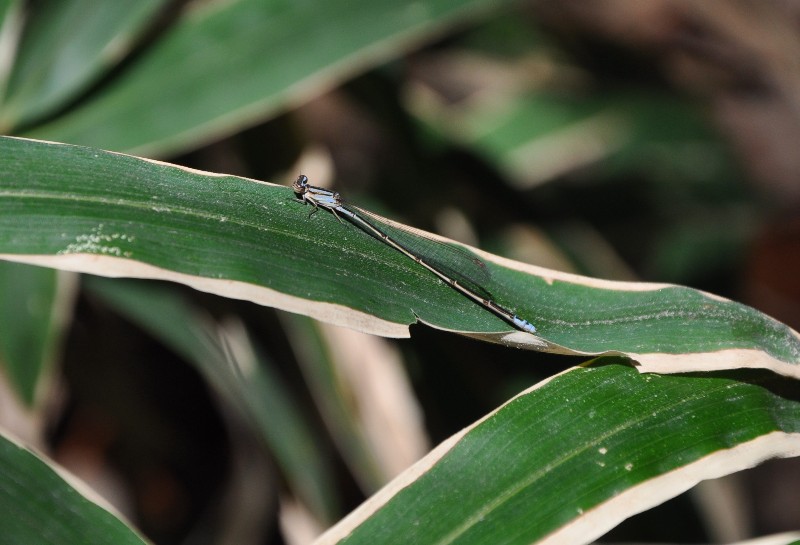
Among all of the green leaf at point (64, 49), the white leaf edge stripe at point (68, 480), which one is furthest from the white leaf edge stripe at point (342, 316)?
the green leaf at point (64, 49)

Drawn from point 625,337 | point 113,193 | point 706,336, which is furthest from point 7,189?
point 706,336

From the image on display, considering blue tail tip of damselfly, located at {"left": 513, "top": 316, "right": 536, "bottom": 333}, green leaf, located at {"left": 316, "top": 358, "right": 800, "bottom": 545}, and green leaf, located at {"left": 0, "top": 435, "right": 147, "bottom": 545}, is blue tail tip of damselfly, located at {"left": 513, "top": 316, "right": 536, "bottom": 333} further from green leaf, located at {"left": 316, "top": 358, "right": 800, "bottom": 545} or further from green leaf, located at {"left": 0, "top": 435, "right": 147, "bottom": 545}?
green leaf, located at {"left": 0, "top": 435, "right": 147, "bottom": 545}

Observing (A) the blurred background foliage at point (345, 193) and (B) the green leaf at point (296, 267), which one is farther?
(A) the blurred background foliage at point (345, 193)

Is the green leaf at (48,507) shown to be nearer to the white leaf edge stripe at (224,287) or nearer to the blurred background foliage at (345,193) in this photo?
the white leaf edge stripe at (224,287)

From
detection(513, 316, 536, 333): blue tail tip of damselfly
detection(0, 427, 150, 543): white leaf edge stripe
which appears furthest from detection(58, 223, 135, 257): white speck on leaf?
detection(513, 316, 536, 333): blue tail tip of damselfly

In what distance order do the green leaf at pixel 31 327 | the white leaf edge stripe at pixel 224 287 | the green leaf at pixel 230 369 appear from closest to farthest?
1. the white leaf edge stripe at pixel 224 287
2. the green leaf at pixel 31 327
3. the green leaf at pixel 230 369

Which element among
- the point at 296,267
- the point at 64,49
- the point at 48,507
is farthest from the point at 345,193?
the point at 48,507

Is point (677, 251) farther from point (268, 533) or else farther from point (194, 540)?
point (194, 540)
